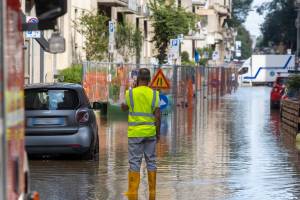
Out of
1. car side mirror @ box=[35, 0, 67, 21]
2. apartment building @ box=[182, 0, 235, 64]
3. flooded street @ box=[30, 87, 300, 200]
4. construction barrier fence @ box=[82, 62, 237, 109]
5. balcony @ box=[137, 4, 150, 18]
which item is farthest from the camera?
apartment building @ box=[182, 0, 235, 64]

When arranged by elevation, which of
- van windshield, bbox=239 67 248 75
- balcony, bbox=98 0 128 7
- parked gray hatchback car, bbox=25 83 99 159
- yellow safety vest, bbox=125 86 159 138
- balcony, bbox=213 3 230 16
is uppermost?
balcony, bbox=213 3 230 16

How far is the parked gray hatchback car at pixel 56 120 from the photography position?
55.5 feet

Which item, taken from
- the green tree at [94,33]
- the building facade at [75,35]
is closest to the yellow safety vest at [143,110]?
the building facade at [75,35]

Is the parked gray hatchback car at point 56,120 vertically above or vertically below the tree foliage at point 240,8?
below

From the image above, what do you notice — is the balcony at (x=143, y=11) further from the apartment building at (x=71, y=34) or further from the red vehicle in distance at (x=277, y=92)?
the red vehicle in distance at (x=277, y=92)

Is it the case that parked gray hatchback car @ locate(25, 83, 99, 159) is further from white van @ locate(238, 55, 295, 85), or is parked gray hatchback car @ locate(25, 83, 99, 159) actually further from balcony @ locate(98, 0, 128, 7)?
white van @ locate(238, 55, 295, 85)

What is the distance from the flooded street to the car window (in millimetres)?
1010

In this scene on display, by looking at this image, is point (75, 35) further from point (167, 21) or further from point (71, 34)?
point (167, 21)

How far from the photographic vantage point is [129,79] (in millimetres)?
36969

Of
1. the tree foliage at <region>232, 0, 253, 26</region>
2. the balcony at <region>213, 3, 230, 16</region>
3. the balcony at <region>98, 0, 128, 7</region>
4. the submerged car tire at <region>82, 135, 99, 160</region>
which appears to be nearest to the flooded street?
the submerged car tire at <region>82, 135, 99, 160</region>

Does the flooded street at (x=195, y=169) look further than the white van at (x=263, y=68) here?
No

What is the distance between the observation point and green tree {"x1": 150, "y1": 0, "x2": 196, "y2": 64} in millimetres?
62094

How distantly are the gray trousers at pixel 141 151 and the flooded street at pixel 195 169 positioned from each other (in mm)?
550

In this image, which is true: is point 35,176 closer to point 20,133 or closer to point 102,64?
point 20,133
